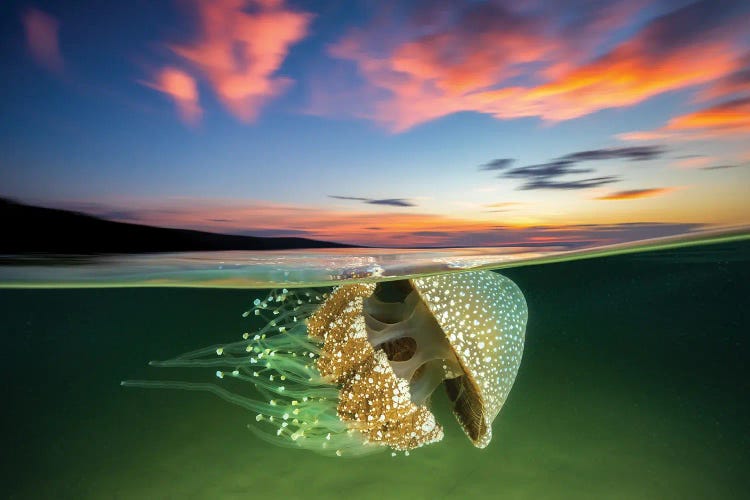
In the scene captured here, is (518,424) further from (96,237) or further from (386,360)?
(96,237)

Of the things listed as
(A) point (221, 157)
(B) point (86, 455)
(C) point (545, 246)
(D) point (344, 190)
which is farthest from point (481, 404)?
(B) point (86, 455)

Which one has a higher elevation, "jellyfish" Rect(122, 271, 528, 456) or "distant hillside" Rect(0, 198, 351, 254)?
"distant hillside" Rect(0, 198, 351, 254)

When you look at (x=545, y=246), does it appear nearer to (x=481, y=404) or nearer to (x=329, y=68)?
(x=481, y=404)

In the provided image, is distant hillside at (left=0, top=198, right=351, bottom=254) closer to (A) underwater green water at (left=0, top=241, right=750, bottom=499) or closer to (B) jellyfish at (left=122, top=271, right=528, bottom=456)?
(B) jellyfish at (left=122, top=271, right=528, bottom=456)

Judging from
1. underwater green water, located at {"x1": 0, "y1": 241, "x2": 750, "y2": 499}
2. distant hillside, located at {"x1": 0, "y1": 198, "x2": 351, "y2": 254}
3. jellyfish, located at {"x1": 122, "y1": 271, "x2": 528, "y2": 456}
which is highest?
distant hillside, located at {"x1": 0, "y1": 198, "x2": 351, "y2": 254}

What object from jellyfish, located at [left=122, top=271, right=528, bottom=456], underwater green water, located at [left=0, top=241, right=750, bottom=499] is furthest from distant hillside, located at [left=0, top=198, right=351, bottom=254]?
underwater green water, located at [left=0, top=241, right=750, bottom=499]

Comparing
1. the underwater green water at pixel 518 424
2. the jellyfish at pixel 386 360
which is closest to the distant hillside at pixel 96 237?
the jellyfish at pixel 386 360

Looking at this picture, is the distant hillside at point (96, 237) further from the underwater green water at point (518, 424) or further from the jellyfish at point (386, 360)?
the underwater green water at point (518, 424)
